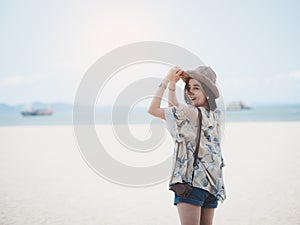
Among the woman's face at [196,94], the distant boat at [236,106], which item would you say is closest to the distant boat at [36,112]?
the distant boat at [236,106]

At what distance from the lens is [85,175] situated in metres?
7.04

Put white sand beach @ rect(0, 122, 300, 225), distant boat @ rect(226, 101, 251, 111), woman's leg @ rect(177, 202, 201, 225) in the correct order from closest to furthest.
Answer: woman's leg @ rect(177, 202, 201, 225)
white sand beach @ rect(0, 122, 300, 225)
distant boat @ rect(226, 101, 251, 111)

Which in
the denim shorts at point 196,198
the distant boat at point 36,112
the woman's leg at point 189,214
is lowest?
the woman's leg at point 189,214

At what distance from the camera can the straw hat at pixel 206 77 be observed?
2.11 m

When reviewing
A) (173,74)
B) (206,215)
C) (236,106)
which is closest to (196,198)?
(206,215)

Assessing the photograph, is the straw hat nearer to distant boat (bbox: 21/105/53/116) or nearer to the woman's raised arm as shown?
the woman's raised arm

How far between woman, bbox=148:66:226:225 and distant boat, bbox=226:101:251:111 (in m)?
43.3

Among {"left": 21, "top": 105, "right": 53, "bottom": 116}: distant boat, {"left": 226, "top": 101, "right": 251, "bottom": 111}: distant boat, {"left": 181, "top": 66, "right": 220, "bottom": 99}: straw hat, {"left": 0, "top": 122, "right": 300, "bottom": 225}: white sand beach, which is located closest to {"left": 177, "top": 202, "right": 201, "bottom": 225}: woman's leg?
{"left": 181, "top": 66, "right": 220, "bottom": 99}: straw hat

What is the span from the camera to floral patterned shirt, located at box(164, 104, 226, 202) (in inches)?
79.3

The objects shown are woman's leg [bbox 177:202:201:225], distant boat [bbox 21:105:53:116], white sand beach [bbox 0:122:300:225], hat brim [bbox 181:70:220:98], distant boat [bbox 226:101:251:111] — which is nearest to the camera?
woman's leg [bbox 177:202:201:225]

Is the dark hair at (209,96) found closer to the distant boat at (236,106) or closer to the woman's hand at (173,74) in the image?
the woman's hand at (173,74)

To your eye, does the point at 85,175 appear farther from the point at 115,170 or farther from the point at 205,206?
the point at 205,206

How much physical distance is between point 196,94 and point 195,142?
0.90 feet

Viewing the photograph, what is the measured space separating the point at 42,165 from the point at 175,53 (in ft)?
19.3
